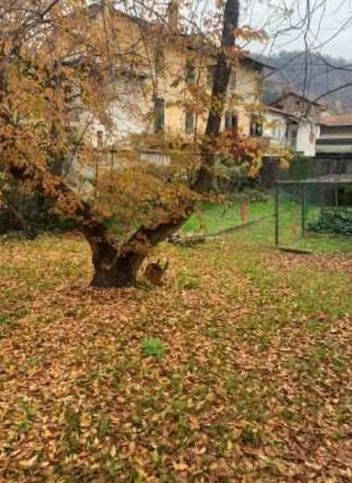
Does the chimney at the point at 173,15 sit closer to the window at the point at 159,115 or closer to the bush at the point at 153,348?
the window at the point at 159,115

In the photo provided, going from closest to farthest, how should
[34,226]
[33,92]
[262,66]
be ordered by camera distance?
[262,66] < [33,92] < [34,226]

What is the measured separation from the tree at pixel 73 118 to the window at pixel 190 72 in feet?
1.12

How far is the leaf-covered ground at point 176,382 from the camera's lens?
12.2 ft

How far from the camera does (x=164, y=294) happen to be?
7.87 meters

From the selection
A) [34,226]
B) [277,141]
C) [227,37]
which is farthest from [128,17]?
[34,226]

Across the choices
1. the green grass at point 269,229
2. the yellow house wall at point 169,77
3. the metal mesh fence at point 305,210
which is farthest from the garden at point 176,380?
the metal mesh fence at point 305,210

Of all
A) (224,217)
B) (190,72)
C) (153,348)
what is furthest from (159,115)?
(224,217)

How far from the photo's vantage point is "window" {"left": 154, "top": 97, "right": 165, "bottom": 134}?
681 cm

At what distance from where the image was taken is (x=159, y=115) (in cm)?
686

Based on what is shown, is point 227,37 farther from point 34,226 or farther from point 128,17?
point 34,226

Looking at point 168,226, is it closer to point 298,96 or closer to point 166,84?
point 166,84

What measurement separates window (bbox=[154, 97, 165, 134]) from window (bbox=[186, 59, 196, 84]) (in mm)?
468

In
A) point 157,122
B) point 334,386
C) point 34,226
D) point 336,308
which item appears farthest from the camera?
point 34,226

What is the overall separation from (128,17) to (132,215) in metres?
2.51
